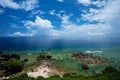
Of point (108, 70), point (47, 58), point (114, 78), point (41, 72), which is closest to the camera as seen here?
point (114, 78)

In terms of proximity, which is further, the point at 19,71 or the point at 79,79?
the point at 19,71

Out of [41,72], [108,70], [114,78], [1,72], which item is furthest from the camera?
[1,72]

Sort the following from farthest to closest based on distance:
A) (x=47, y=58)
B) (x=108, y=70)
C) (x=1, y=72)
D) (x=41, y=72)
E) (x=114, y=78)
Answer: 1. (x=47, y=58)
2. (x=1, y=72)
3. (x=41, y=72)
4. (x=108, y=70)
5. (x=114, y=78)

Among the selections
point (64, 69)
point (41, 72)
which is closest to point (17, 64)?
point (41, 72)

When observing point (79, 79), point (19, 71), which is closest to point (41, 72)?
point (19, 71)

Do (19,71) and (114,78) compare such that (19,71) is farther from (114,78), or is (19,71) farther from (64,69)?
(114,78)

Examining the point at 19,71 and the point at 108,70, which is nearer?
the point at 108,70

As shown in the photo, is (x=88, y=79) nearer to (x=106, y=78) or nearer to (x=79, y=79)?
(x=79, y=79)

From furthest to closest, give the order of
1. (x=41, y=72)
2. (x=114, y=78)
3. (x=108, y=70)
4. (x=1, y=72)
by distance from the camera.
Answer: (x=1, y=72), (x=41, y=72), (x=108, y=70), (x=114, y=78)

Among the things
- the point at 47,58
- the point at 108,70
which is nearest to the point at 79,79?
the point at 108,70
